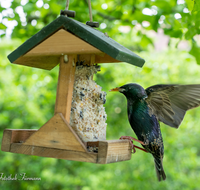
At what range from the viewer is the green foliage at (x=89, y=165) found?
5.09 m

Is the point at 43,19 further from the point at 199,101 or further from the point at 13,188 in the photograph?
the point at 13,188

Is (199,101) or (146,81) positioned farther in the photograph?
(146,81)

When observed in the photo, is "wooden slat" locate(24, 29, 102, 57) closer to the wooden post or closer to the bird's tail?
the wooden post

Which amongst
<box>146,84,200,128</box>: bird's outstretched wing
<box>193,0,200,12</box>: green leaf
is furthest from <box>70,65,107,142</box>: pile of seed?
<box>193,0,200,12</box>: green leaf

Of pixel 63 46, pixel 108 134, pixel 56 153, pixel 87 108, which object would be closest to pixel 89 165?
pixel 108 134

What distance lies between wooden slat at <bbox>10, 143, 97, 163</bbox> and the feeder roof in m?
0.60

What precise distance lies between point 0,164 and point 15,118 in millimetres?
998

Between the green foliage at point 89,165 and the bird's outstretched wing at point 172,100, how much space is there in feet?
8.81

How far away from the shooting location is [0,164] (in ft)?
16.9

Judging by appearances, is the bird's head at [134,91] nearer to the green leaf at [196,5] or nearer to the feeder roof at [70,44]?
the feeder roof at [70,44]

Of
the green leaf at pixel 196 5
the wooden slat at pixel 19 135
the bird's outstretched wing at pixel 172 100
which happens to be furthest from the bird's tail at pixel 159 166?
the green leaf at pixel 196 5

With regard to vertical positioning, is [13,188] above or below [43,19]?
below

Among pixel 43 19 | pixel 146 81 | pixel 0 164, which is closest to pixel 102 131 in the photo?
pixel 43 19

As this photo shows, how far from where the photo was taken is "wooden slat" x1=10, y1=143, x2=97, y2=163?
1.46 metres
